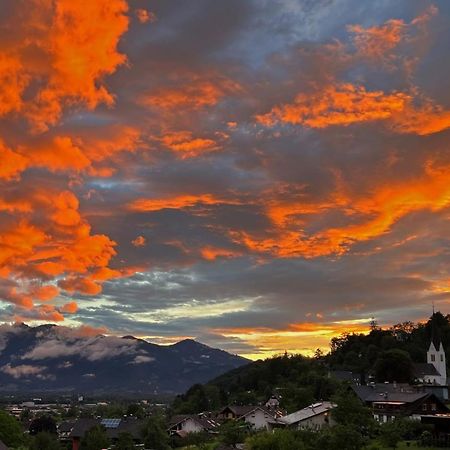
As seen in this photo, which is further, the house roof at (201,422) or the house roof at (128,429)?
the house roof at (201,422)

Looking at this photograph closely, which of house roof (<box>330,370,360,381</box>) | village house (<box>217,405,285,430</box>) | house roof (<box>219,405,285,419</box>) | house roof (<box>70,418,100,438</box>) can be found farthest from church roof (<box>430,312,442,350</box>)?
house roof (<box>70,418,100,438</box>)

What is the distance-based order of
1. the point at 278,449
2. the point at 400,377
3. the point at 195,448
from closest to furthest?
1. the point at 278,449
2. the point at 195,448
3. the point at 400,377

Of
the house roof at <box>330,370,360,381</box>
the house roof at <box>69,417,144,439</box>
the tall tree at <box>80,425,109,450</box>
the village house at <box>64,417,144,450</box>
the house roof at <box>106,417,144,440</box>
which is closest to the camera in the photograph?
the tall tree at <box>80,425,109,450</box>

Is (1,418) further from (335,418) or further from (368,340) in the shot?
(368,340)

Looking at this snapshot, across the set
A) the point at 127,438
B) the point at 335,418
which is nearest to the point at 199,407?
the point at 127,438

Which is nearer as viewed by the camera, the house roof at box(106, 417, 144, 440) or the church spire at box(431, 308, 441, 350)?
the house roof at box(106, 417, 144, 440)

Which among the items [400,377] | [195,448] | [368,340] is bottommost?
[195,448]

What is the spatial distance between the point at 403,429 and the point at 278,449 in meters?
18.4

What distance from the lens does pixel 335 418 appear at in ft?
258

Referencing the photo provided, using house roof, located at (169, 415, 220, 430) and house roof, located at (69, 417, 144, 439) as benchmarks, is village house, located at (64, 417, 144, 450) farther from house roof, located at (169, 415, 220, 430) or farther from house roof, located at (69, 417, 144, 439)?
house roof, located at (169, 415, 220, 430)

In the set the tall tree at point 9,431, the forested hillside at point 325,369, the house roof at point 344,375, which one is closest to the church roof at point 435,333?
the forested hillside at point 325,369

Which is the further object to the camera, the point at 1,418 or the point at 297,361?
the point at 297,361

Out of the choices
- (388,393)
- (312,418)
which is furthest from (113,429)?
(388,393)

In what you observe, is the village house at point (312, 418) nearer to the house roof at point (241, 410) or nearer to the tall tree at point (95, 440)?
the house roof at point (241, 410)
